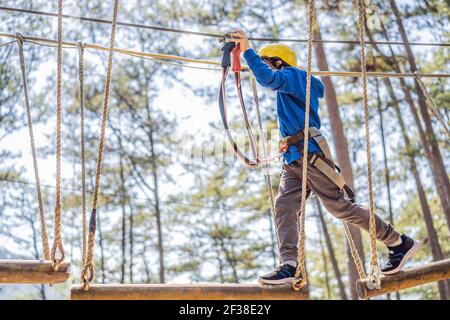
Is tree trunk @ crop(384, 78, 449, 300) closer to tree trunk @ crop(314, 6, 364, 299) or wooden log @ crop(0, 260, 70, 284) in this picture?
tree trunk @ crop(314, 6, 364, 299)

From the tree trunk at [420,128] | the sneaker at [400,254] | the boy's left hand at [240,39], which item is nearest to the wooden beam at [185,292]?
the sneaker at [400,254]

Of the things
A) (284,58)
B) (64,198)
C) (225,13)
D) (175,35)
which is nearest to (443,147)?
(225,13)

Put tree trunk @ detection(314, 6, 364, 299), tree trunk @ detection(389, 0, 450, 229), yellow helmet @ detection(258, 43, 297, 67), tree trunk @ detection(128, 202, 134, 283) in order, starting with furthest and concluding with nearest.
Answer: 1. tree trunk @ detection(128, 202, 134, 283)
2. tree trunk @ detection(389, 0, 450, 229)
3. tree trunk @ detection(314, 6, 364, 299)
4. yellow helmet @ detection(258, 43, 297, 67)

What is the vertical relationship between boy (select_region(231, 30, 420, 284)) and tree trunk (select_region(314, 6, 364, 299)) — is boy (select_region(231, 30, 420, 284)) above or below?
below

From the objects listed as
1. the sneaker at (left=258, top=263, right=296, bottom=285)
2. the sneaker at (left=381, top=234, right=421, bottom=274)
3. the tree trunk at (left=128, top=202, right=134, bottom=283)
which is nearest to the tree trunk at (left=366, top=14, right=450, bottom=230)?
the sneaker at (left=381, top=234, right=421, bottom=274)

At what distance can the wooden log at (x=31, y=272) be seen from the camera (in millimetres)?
2135

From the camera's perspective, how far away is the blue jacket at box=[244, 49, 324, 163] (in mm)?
2521

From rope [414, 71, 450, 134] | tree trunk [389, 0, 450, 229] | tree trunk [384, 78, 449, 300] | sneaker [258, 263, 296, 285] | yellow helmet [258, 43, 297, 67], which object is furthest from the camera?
tree trunk [384, 78, 449, 300]

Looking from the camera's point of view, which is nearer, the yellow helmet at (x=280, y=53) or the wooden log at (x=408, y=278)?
the wooden log at (x=408, y=278)

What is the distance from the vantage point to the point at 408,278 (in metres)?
2.49

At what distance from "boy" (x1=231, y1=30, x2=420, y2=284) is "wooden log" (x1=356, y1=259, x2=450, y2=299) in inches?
2.0

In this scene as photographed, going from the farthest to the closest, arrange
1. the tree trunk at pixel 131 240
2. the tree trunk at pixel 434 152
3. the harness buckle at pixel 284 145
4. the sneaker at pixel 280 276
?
the tree trunk at pixel 131 240 < the tree trunk at pixel 434 152 < the harness buckle at pixel 284 145 < the sneaker at pixel 280 276

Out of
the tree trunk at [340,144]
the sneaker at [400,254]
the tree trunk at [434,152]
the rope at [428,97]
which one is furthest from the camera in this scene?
the tree trunk at [434,152]

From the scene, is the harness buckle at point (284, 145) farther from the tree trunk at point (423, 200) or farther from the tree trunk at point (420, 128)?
the tree trunk at point (423, 200)
